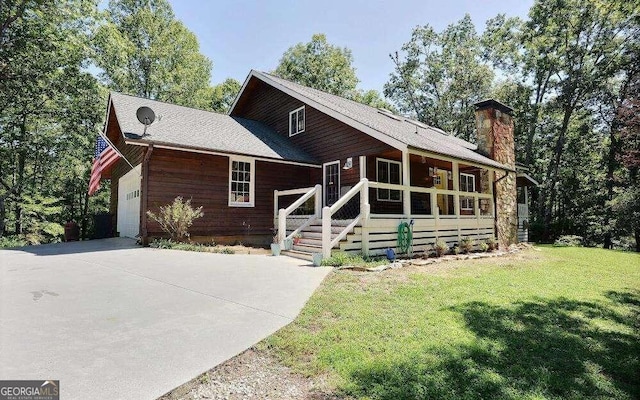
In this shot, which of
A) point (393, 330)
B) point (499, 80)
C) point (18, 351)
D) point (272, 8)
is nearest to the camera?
point (18, 351)

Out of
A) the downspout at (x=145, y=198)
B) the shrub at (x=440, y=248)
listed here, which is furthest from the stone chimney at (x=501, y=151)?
the downspout at (x=145, y=198)

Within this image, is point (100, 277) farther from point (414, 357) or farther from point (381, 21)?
point (381, 21)

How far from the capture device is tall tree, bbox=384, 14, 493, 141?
29.3m

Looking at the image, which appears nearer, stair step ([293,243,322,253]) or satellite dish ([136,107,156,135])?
stair step ([293,243,322,253])

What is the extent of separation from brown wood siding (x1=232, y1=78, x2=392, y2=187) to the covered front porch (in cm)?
33

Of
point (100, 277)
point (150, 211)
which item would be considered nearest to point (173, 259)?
point (100, 277)

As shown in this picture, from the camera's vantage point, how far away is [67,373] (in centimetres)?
279

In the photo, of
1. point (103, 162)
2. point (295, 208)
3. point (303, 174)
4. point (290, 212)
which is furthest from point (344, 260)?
point (103, 162)

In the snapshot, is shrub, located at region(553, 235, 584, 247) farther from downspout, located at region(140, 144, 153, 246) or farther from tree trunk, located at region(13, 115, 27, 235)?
tree trunk, located at region(13, 115, 27, 235)

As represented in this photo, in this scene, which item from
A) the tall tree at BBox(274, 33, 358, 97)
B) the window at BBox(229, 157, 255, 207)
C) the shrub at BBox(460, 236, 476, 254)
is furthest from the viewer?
the tall tree at BBox(274, 33, 358, 97)

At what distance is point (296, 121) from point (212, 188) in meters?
5.39

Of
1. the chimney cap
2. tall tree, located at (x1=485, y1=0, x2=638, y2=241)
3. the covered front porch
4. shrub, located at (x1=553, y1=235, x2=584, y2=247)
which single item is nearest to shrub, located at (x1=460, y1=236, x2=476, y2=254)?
the covered front porch

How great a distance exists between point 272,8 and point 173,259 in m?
13.2

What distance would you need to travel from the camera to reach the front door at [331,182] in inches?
530
